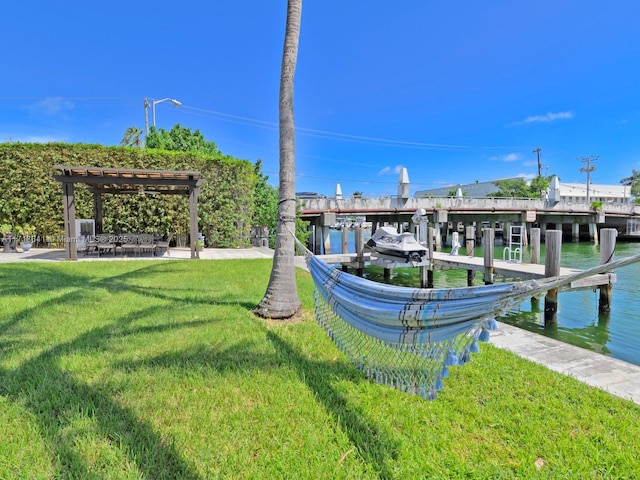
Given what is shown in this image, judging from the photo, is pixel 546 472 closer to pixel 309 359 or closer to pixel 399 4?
pixel 309 359

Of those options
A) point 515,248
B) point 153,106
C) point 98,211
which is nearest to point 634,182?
point 515,248

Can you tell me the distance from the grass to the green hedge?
31.1 feet

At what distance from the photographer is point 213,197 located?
13.2 meters

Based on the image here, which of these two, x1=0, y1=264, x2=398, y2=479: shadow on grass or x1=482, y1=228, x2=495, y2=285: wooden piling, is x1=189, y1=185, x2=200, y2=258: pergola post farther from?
x1=482, y1=228, x2=495, y2=285: wooden piling

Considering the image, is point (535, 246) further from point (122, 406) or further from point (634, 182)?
point (634, 182)

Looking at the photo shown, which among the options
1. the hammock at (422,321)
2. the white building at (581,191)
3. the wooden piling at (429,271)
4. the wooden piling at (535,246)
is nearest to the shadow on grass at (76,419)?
the hammock at (422,321)

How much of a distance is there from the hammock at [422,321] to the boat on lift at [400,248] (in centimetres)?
724

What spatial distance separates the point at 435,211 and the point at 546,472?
19803 millimetres

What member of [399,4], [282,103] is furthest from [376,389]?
[399,4]

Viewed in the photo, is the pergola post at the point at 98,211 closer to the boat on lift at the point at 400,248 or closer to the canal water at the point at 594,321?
the boat on lift at the point at 400,248

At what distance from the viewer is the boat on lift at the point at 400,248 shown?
930 centimetres

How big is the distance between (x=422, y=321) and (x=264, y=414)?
116cm

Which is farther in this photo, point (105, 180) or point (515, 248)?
point (515, 248)

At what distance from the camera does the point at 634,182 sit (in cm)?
6191
